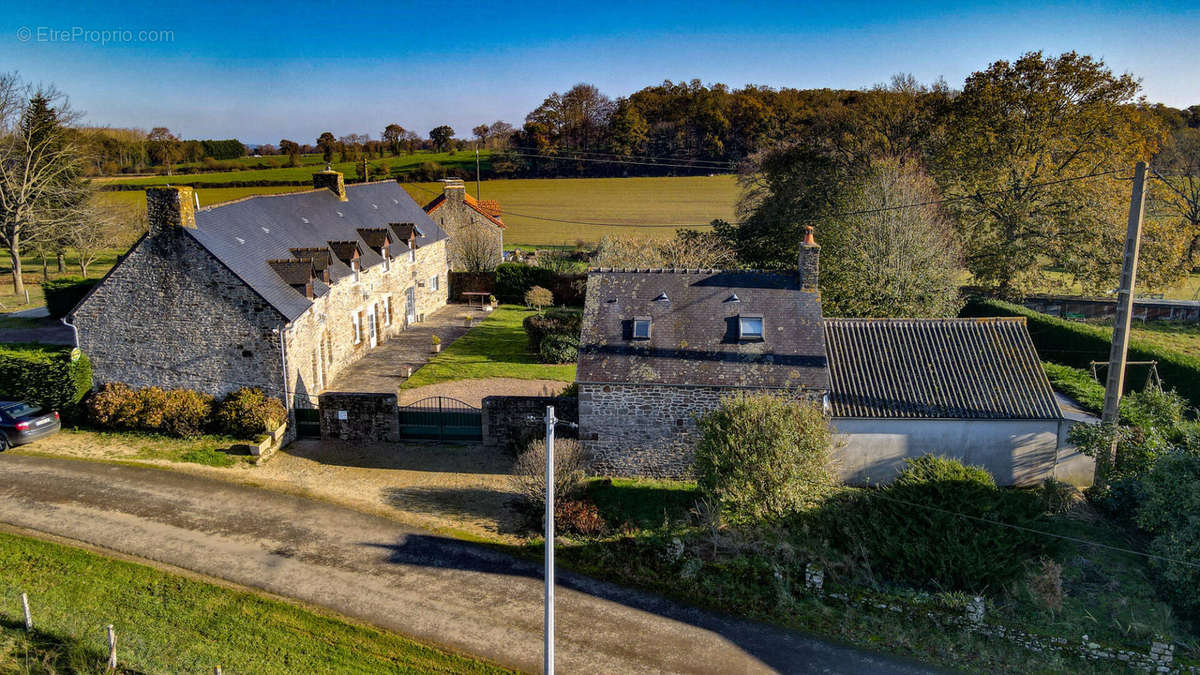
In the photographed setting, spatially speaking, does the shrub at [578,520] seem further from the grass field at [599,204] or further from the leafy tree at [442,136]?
the leafy tree at [442,136]

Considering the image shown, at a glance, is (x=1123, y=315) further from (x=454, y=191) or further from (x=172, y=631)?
(x=454, y=191)

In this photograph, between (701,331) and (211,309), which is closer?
(701,331)

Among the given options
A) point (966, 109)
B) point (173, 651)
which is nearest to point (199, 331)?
point (173, 651)

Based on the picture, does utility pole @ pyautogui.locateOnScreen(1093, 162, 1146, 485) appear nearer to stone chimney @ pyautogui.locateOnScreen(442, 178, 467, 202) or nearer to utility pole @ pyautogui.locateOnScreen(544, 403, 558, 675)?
utility pole @ pyautogui.locateOnScreen(544, 403, 558, 675)

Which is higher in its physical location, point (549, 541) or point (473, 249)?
point (473, 249)

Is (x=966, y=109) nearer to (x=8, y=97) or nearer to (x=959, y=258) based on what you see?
(x=959, y=258)

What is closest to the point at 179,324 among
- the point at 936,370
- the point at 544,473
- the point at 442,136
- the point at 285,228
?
the point at 285,228

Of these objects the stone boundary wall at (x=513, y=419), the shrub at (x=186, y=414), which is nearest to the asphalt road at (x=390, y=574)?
the shrub at (x=186, y=414)
